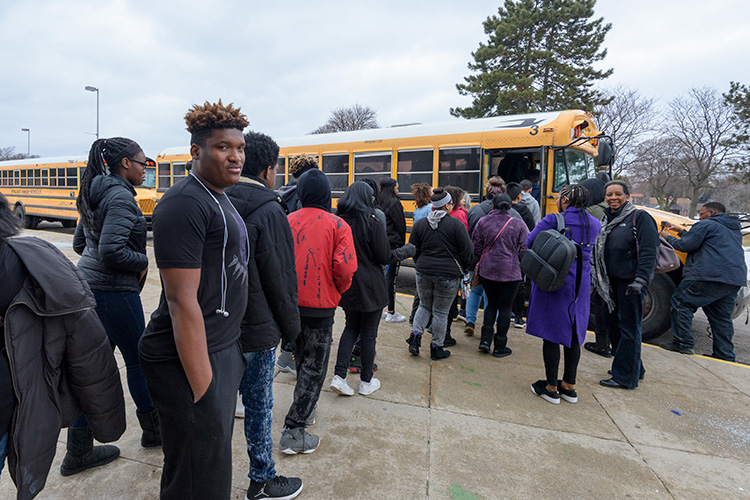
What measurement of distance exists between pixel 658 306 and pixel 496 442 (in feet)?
12.0

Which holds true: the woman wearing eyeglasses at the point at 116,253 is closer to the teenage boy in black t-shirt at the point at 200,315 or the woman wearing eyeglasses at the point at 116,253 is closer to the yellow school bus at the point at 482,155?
the teenage boy in black t-shirt at the point at 200,315

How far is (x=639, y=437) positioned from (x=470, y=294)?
2.36 meters

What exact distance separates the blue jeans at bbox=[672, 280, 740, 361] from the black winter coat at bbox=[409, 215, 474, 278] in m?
2.89

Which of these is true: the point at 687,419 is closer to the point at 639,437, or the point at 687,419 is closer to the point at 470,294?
the point at 639,437

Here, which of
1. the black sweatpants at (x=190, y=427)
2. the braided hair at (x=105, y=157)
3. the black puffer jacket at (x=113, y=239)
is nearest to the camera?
the black sweatpants at (x=190, y=427)

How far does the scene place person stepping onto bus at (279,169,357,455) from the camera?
99.7 inches

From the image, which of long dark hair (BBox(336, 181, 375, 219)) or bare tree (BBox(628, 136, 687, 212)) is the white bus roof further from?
bare tree (BBox(628, 136, 687, 212))

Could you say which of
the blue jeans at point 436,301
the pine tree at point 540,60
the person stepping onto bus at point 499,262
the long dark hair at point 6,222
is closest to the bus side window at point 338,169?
the person stepping onto bus at point 499,262

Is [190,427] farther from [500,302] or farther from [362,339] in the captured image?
[500,302]

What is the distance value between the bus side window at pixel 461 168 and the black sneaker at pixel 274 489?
5.55 m

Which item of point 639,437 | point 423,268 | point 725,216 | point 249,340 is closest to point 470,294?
point 423,268

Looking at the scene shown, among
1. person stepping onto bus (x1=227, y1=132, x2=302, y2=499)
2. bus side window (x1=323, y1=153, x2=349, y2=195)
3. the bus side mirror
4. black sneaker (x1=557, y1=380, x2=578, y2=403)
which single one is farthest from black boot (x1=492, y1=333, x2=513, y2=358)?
bus side window (x1=323, y1=153, x2=349, y2=195)

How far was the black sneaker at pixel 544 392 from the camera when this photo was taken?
335 centimetres

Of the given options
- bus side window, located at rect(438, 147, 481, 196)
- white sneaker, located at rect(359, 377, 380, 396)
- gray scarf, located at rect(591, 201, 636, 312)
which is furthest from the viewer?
bus side window, located at rect(438, 147, 481, 196)
